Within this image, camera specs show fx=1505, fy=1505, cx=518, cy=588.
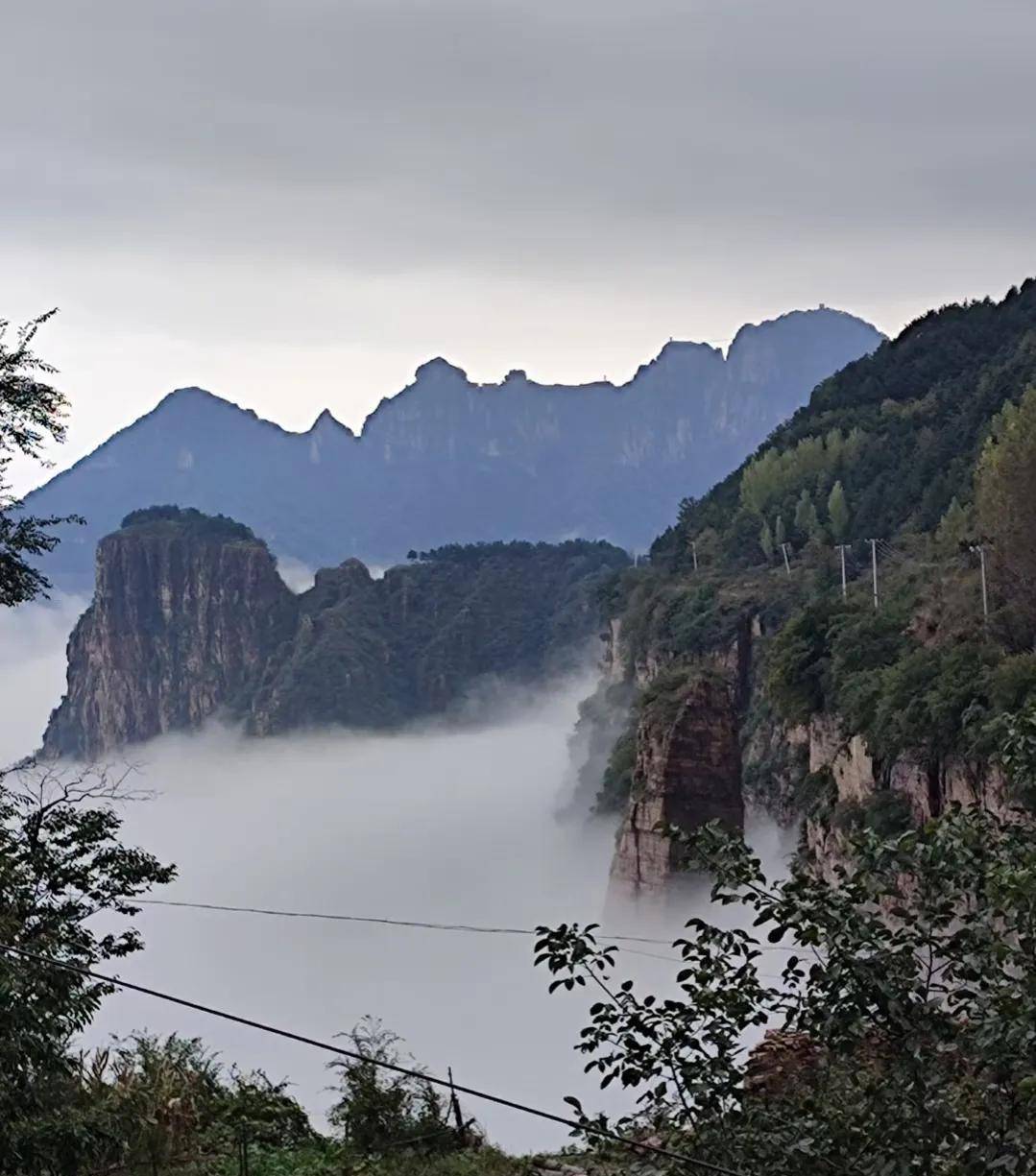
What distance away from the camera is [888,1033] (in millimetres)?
6453

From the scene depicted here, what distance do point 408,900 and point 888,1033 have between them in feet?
279

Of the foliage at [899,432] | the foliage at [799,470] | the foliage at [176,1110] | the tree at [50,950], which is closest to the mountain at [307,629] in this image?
the foliage at [899,432]

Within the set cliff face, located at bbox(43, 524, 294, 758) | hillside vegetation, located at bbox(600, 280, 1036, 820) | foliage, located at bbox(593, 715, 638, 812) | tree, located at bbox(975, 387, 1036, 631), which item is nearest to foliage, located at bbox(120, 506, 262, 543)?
cliff face, located at bbox(43, 524, 294, 758)

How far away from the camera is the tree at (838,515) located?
65.9m

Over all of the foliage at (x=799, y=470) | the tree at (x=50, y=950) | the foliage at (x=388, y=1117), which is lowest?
the foliage at (x=388, y=1117)

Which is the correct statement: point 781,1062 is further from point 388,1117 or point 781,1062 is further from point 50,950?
point 50,950

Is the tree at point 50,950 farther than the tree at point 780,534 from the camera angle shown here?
No

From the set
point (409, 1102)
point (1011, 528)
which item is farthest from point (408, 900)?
point (409, 1102)

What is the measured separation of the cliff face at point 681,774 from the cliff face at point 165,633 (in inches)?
4400

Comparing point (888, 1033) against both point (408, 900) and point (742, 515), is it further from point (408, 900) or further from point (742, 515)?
point (408, 900)

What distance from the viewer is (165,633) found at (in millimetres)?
160500

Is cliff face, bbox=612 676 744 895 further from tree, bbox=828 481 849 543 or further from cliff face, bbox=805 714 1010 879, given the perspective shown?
tree, bbox=828 481 849 543

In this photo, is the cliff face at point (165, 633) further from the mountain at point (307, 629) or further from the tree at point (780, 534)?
the tree at point (780, 534)

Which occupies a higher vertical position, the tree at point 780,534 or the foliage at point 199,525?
the foliage at point 199,525
